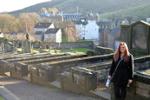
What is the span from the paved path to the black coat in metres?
2.44

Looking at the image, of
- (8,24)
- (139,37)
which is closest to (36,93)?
(139,37)

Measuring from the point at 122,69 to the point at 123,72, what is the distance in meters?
0.09

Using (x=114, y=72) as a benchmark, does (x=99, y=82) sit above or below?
below

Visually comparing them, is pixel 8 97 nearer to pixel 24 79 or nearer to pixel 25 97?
pixel 25 97

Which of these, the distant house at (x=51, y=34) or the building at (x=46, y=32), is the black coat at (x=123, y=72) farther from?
the building at (x=46, y=32)

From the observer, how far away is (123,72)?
32.6 feet

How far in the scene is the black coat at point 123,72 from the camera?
9.88 meters

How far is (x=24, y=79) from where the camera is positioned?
56.2 ft

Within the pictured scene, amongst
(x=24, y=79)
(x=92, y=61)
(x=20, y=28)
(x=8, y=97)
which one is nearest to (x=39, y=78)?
(x=24, y=79)

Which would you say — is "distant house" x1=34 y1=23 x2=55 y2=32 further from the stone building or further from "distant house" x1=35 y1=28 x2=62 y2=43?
the stone building

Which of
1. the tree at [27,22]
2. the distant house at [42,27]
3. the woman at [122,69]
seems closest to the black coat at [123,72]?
the woman at [122,69]

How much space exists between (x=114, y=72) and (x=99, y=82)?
3695 millimetres

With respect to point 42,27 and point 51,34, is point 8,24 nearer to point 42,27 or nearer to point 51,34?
point 51,34

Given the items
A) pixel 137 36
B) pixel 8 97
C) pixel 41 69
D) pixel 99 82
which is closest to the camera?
pixel 8 97
